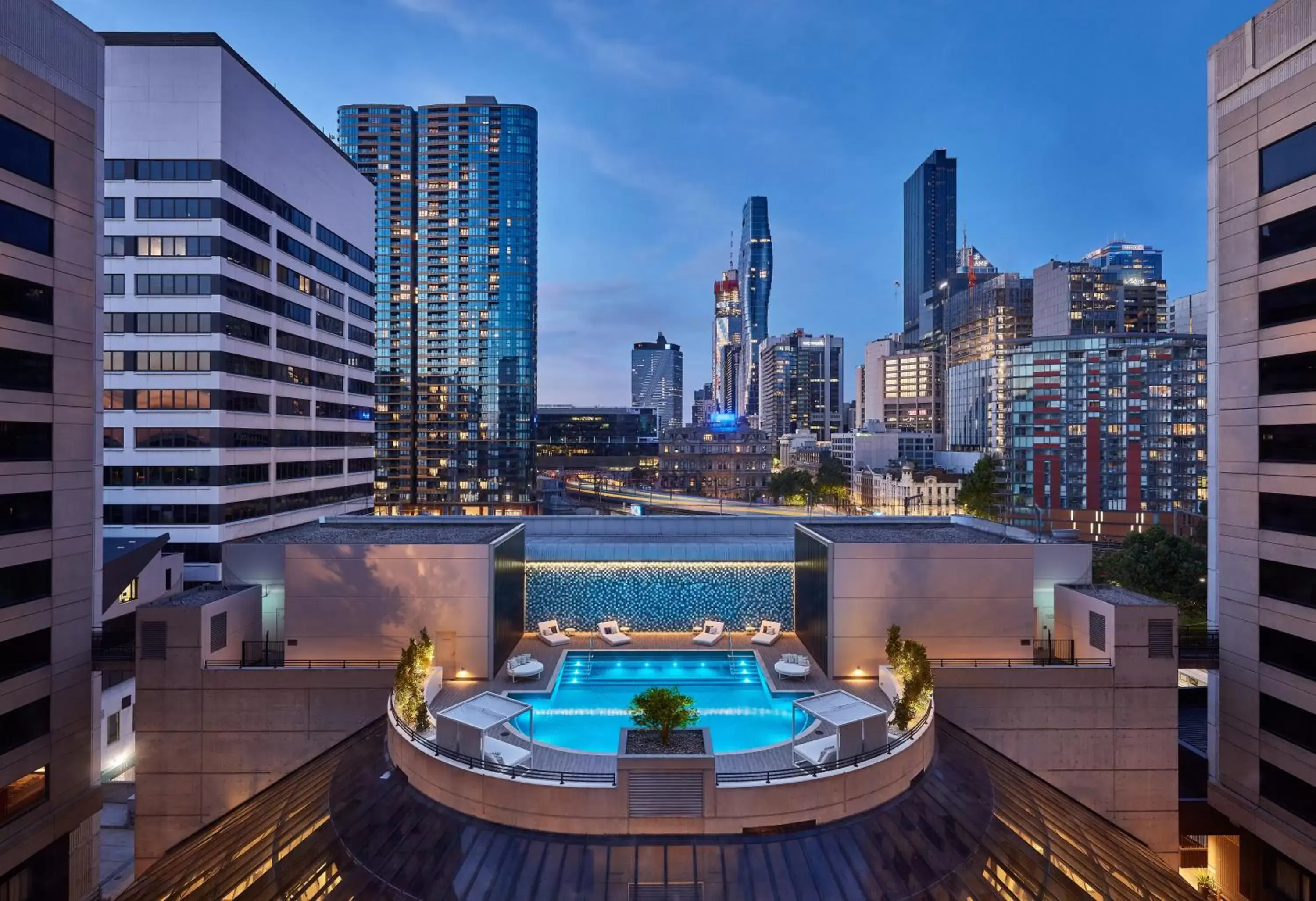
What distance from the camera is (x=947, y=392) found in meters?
188

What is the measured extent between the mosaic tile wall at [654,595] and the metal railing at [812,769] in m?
11.6

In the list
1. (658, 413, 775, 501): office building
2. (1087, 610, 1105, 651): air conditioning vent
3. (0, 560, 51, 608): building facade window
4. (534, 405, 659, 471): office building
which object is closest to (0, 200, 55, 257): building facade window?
(0, 560, 51, 608): building facade window

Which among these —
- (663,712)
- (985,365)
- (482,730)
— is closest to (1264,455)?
(663,712)

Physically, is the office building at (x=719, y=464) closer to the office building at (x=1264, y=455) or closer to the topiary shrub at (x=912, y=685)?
the office building at (x=1264, y=455)

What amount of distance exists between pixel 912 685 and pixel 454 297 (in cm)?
10925

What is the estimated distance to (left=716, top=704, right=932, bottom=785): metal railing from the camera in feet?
44.4

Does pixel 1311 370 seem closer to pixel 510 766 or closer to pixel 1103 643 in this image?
pixel 1103 643

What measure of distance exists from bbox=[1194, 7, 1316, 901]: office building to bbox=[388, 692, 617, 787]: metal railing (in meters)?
21.5

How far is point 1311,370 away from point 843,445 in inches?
6694

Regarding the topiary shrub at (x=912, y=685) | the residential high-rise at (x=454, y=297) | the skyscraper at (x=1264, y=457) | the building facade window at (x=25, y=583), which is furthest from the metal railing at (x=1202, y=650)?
the residential high-rise at (x=454, y=297)

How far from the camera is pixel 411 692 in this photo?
55.7ft

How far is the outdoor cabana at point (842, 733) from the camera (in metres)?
14.8

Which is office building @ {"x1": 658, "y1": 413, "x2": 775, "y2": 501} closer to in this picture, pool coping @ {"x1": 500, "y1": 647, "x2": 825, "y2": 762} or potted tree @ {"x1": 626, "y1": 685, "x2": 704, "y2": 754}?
pool coping @ {"x1": 500, "y1": 647, "x2": 825, "y2": 762}

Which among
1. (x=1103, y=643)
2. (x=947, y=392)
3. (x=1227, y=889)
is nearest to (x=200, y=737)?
(x=1103, y=643)
